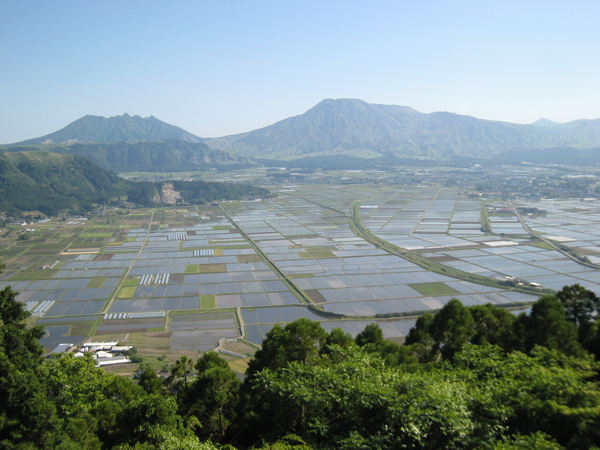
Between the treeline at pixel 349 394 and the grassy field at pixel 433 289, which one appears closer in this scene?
the treeline at pixel 349 394

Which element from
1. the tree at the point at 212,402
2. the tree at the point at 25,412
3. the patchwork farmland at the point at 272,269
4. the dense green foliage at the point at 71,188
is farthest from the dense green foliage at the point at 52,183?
the tree at the point at 25,412

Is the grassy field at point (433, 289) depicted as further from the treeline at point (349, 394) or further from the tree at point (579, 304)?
the tree at point (579, 304)

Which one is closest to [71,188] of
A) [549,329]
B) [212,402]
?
[212,402]

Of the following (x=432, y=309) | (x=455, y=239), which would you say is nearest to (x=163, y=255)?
(x=432, y=309)

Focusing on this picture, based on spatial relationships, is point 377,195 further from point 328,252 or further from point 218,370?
point 218,370

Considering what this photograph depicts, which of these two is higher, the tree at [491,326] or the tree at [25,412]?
the tree at [25,412]

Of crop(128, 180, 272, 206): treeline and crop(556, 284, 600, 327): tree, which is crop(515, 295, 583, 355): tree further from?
crop(128, 180, 272, 206): treeline
